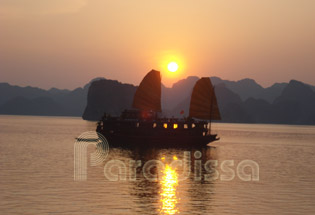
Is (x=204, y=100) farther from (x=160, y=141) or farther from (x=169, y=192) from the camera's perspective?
(x=169, y=192)

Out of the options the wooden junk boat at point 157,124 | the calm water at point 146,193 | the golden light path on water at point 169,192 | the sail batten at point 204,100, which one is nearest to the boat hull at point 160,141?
the wooden junk boat at point 157,124

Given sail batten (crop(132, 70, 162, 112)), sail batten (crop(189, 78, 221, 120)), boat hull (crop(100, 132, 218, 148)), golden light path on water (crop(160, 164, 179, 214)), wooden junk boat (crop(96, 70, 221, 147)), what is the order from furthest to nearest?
sail batten (crop(132, 70, 162, 112)) < sail batten (crop(189, 78, 221, 120)) < wooden junk boat (crop(96, 70, 221, 147)) < boat hull (crop(100, 132, 218, 148)) < golden light path on water (crop(160, 164, 179, 214))

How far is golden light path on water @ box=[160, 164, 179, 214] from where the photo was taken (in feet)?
78.6

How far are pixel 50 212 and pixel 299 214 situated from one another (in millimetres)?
12951

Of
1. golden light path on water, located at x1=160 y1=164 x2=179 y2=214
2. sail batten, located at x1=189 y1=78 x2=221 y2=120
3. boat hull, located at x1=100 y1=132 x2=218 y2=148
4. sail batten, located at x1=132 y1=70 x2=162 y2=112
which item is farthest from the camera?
sail batten, located at x1=132 y1=70 x2=162 y2=112

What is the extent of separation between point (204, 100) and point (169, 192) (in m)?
43.9

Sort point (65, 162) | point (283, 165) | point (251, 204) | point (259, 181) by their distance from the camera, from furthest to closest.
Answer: point (283, 165), point (65, 162), point (259, 181), point (251, 204)

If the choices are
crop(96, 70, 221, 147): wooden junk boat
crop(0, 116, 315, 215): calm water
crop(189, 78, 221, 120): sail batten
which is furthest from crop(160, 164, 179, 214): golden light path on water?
→ crop(189, 78, 221, 120): sail batten

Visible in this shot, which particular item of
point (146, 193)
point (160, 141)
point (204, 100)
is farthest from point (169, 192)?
point (204, 100)

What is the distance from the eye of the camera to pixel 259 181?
3550cm

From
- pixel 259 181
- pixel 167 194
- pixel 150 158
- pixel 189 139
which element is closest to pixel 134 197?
pixel 167 194

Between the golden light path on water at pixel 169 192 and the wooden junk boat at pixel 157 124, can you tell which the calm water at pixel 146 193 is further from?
the wooden junk boat at pixel 157 124

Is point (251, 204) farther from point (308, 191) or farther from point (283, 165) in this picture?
point (283, 165)

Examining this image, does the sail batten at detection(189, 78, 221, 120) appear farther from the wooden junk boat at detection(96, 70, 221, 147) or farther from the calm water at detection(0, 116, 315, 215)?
the calm water at detection(0, 116, 315, 215)
